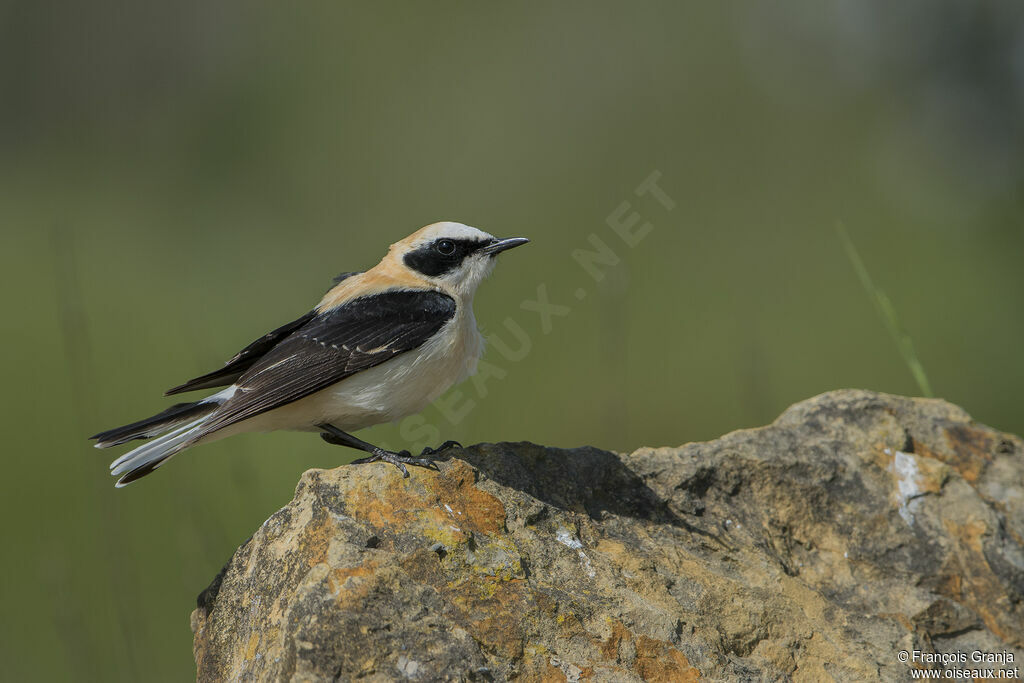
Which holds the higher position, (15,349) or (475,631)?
(15,349)

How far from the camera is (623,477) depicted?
4.72 m

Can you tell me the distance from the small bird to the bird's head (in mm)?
96

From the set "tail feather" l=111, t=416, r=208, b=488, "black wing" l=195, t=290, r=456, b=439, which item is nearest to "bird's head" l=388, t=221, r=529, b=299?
"black wing" l=195, t=290, r=456, b=439

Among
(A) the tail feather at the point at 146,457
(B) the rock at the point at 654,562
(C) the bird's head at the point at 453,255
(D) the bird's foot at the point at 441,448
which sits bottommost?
(B) the rock at the point at 654,562

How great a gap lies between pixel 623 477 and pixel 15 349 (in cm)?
836

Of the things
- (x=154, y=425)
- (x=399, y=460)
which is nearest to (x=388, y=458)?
(x=399, y=460)

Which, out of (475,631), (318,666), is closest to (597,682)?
(475,631)

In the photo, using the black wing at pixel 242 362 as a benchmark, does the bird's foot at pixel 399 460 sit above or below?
below

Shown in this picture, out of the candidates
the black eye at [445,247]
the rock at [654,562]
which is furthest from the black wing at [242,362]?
the rock at [654,562]

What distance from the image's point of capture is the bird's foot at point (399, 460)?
4.16 meters

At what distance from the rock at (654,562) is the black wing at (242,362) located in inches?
50.1

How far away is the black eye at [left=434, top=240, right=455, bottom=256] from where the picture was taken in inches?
217

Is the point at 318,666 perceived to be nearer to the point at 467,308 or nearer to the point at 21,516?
the point at 467,308

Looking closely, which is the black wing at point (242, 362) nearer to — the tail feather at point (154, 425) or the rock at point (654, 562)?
the tail feather at point (154, 425)
